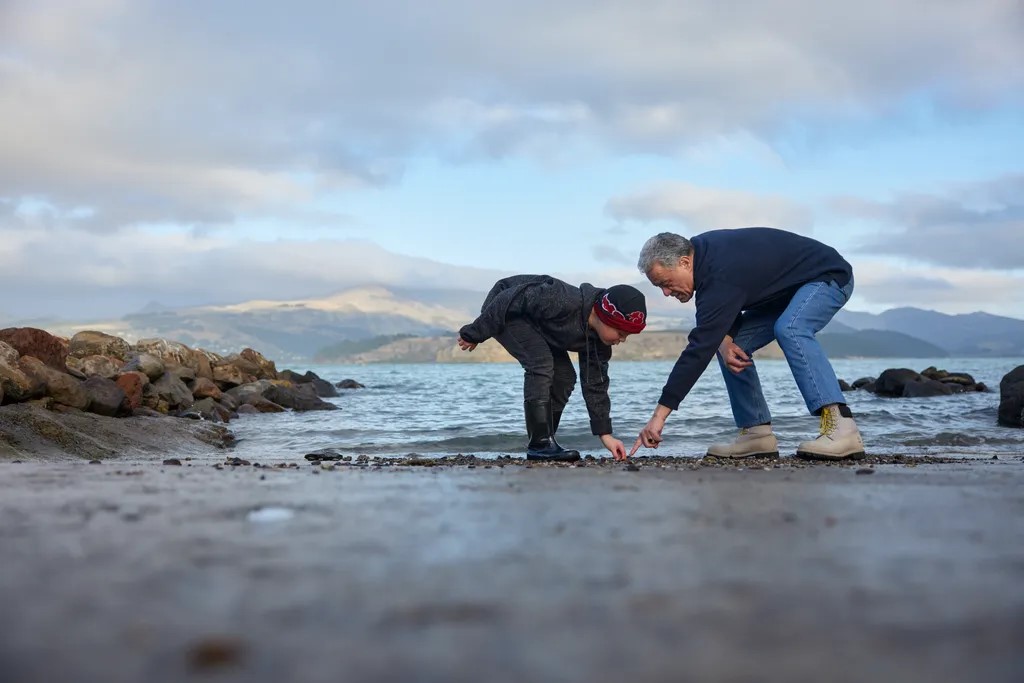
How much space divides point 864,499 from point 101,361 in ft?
40.3

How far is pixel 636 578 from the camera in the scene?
5.29ft

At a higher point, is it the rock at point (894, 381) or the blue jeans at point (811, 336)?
the blue jeans at point (811, 336)

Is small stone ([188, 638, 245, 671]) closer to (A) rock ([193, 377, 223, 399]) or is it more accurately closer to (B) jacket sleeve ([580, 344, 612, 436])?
(B) jacket sleeve ([580, 344, 612, 436])

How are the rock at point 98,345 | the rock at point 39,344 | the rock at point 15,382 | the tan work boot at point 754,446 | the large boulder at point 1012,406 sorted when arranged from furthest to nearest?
the rock at point 98,345 < the large boulder at point 1012,406 < the rock at point 39,344 < the rock at point 15,382 < the tan work boot at point 754,446

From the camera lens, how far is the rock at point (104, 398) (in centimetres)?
820

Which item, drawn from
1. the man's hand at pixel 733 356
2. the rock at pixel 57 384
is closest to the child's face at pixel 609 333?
the man's hand at pixel 733 356

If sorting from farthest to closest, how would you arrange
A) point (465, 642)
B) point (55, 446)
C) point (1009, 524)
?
point (55, 446)
point (1009, 524)
point (465, 642)

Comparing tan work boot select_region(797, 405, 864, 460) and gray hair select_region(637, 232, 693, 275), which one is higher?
gray hair select_region(637, 232, 693, 275)

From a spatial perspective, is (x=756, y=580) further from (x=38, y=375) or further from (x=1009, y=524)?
(x=38, y=375)

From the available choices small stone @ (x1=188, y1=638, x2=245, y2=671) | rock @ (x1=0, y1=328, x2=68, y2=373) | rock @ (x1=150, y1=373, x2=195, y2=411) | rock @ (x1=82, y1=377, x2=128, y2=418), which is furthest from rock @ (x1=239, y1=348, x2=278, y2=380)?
small stone @ (x1=188, y1=638, x2=245, y2=671)

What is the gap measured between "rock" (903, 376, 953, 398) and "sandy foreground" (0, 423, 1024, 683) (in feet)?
67.4

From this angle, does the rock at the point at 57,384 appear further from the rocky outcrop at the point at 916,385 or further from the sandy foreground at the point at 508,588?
the rocky outcrop at the point at 916,385

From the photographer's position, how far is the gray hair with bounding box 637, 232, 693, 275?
5.01m

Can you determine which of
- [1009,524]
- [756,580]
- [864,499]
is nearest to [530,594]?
[756,580]
